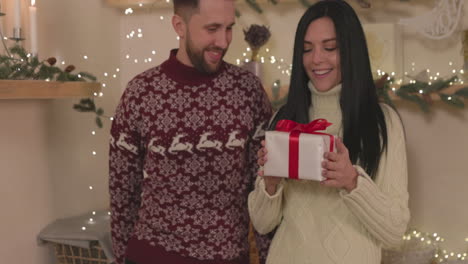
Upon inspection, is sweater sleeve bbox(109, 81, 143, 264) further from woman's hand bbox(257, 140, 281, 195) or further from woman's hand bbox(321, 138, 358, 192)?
woman's hand bbox(321, 138, 358, 192)

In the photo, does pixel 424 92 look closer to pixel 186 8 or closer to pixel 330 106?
pixel 330 106

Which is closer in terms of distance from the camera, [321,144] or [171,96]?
[321,144]

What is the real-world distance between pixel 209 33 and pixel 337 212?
542 millimetres

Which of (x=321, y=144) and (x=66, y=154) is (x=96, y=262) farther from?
(x=321, y=144)

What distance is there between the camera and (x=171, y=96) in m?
1.50

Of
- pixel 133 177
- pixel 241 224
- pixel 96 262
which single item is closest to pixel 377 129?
pixel 241 224

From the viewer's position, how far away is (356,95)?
128cm

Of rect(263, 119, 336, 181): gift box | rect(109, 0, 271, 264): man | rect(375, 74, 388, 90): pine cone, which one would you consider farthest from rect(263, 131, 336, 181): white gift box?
rect(375, 74, 388, 90): pine cone

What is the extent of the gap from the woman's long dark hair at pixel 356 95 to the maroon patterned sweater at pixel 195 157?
0.30m

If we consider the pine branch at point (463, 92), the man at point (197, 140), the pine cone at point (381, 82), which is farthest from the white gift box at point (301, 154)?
the pine branch at point (463, 92)

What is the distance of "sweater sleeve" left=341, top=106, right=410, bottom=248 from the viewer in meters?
1.19

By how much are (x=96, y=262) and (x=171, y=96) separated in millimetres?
1024

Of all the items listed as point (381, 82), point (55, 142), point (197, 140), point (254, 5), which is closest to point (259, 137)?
point (197, 140)

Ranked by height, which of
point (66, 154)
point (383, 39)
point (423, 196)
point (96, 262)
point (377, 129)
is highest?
point (383, 39)
